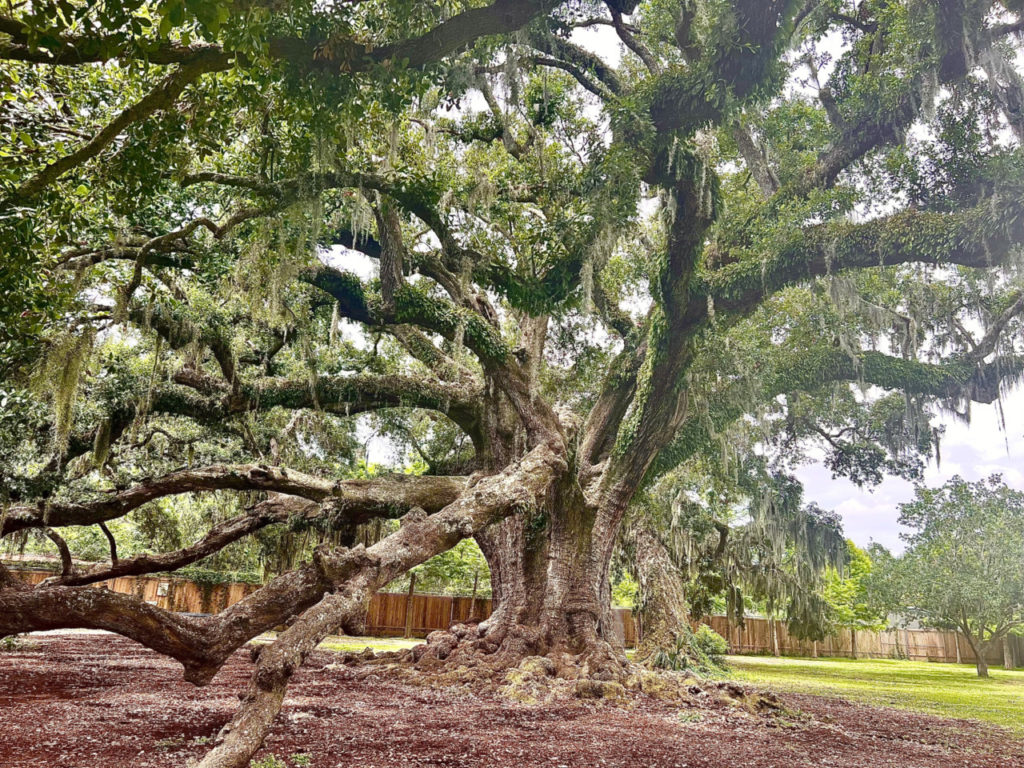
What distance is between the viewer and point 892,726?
6.78m

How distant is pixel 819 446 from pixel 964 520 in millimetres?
8503

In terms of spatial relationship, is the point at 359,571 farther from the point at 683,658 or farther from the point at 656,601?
the point at 656,601

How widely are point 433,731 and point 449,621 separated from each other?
18.3 metres

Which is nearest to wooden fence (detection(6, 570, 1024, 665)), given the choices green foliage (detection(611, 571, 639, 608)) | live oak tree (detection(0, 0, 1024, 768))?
green foliage (detection(611, 571, 639, 608))

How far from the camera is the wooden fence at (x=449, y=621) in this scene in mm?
21859

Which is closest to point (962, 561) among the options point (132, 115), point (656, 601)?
point (656, 601)

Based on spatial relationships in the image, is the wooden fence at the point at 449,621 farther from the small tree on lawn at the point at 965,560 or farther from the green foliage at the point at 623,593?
the small tree on lawn at the point at 965,560

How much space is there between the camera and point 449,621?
73.9 feet

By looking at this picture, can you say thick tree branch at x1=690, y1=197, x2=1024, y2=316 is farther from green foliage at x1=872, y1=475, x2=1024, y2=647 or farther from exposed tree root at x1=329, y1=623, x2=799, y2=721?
green foliage at x1=872, y1=475, x2=1024, y2=647

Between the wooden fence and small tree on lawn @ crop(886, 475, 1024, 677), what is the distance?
19.2ft

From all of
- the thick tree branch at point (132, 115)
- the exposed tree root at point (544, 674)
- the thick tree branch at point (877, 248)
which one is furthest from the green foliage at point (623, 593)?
the thick tree branch at point (132, 115)

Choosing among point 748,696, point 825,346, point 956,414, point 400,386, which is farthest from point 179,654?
point 956,414

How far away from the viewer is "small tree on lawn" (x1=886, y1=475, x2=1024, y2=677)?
56.0ft

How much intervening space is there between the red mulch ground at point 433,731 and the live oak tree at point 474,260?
0.76m
